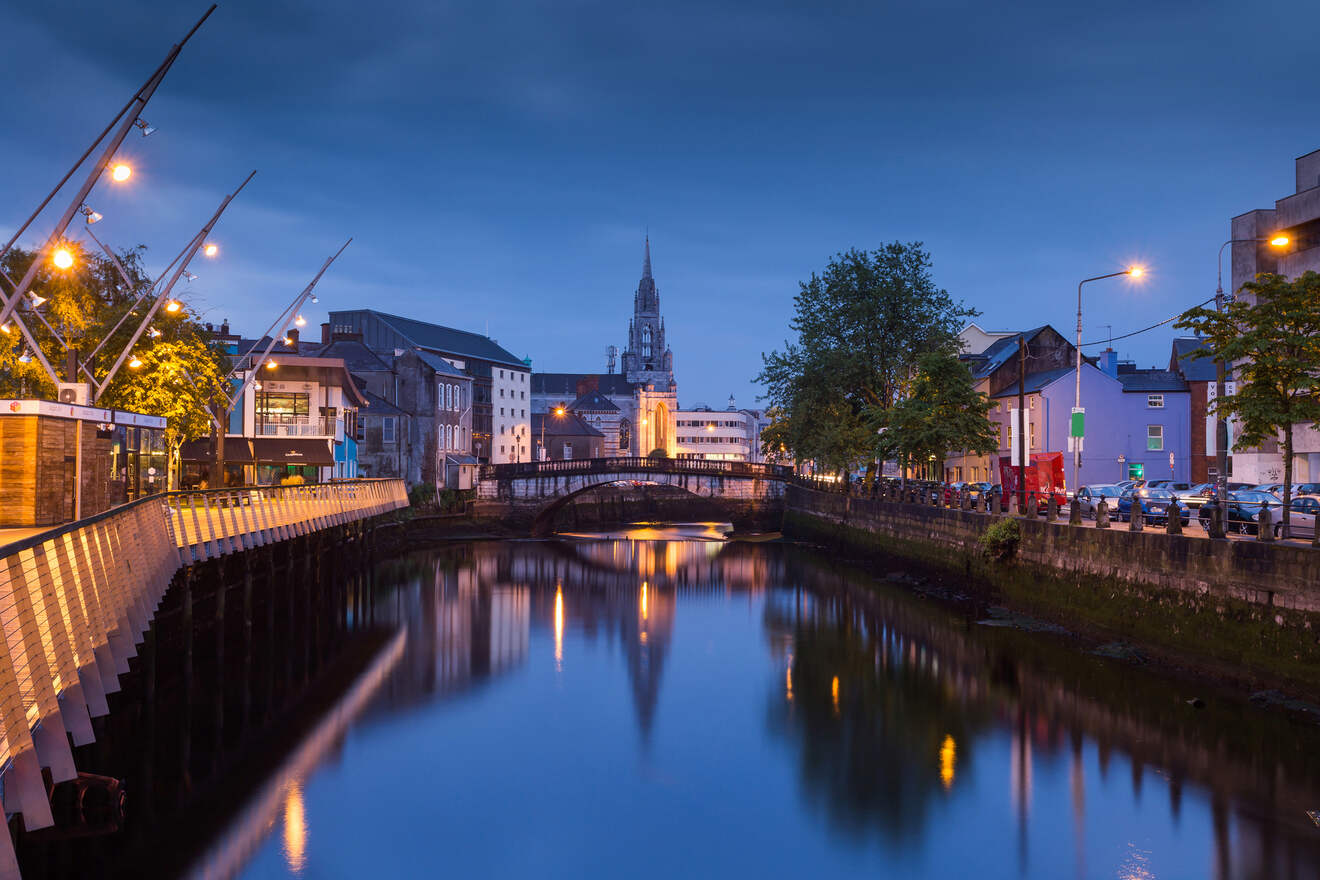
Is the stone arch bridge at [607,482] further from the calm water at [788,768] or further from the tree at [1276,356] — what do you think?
the tree at [1276,356]

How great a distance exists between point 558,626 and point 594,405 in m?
136

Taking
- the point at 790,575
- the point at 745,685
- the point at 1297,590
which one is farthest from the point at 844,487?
the point at 1297,590

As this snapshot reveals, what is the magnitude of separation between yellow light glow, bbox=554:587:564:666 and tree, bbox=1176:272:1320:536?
63.6ft

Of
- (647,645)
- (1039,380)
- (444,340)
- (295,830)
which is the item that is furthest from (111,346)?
(444,340)

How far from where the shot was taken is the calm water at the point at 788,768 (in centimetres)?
1655

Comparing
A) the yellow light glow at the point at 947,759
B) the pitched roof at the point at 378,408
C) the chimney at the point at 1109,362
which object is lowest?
the yellow light glow at the point at 947,759

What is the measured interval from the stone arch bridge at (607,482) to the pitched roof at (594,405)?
297 feet

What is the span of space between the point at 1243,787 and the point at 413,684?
743 inches

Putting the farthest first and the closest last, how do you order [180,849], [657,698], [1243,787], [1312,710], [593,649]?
[593,649], [657,698], [1312,710], [1243,787], [180,849]

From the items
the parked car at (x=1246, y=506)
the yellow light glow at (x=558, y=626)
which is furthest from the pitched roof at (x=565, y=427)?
the parked car at (x=1246, y=506)

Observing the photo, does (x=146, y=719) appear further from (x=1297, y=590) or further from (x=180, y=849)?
(x=1297, y=590)

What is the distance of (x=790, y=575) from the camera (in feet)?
177

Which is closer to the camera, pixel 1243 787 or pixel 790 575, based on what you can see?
pixel 1243 787

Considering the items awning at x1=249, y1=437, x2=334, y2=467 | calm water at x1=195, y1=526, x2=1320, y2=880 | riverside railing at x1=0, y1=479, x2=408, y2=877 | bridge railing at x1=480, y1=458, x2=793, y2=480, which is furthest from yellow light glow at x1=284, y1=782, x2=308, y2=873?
bridge railing at x1=480, y1=458, x2=793, y2=480
